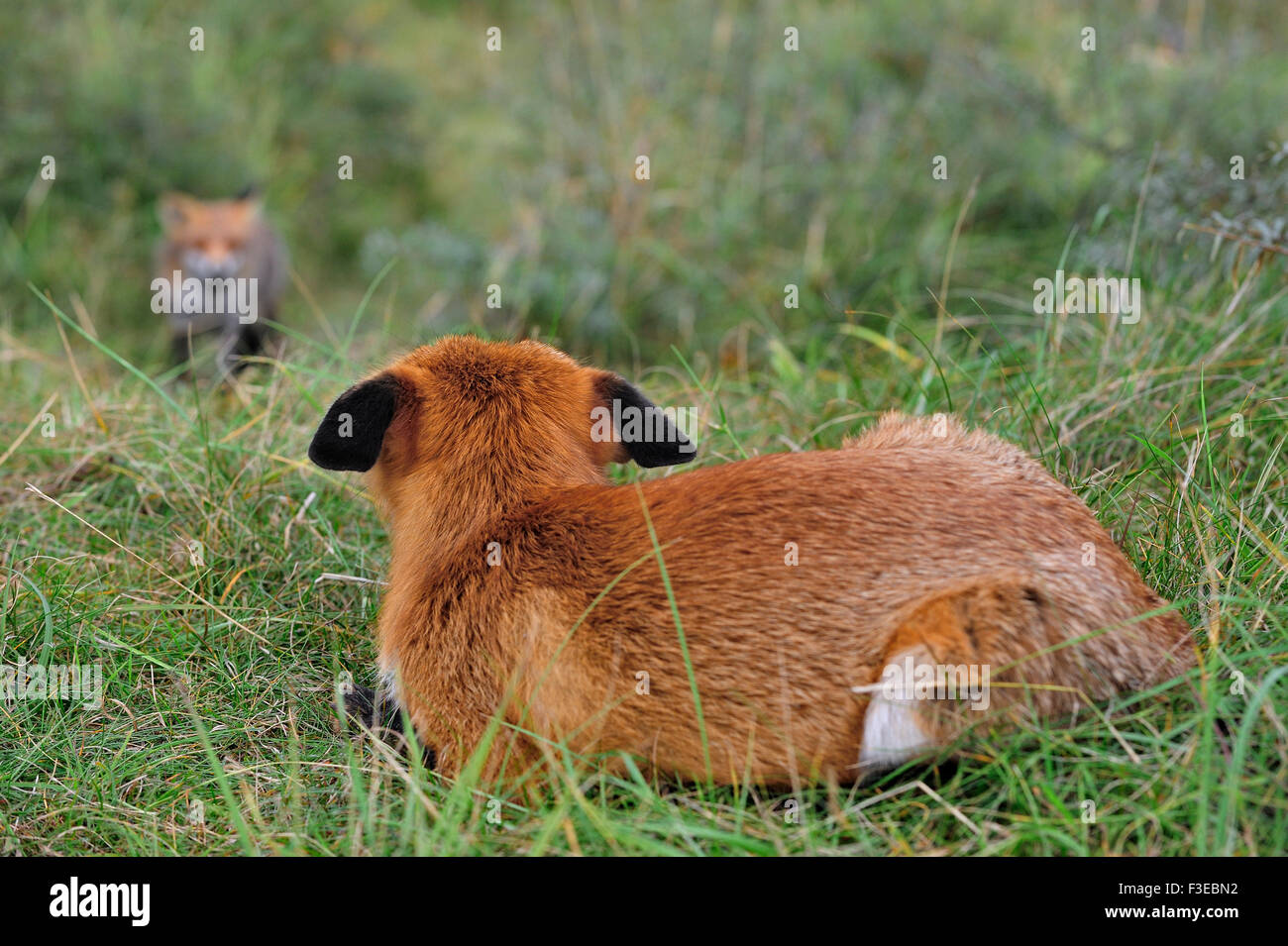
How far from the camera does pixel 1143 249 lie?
19.1ft

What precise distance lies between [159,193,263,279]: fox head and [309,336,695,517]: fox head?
5546mm

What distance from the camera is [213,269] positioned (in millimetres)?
8703

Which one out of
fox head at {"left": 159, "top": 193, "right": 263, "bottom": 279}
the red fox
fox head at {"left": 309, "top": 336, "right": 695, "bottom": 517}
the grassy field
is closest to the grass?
the grassy field

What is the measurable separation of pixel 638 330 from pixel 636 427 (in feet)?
13.8

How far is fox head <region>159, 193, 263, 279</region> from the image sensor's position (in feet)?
28.7

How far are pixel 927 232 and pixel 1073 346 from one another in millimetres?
1957

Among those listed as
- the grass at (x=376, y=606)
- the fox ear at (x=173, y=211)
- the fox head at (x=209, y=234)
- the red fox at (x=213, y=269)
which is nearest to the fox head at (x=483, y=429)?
the grass at (x=376, y=606)

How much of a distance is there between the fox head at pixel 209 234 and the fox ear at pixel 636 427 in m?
5.86

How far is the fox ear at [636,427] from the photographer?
12.1ft

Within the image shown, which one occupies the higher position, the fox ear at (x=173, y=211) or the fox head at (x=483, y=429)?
the fox ear at (x=173, y=211)

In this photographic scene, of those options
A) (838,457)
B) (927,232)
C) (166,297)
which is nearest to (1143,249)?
(927,232)

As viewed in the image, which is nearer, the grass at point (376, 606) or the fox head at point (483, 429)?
the grass at point (376, 606)

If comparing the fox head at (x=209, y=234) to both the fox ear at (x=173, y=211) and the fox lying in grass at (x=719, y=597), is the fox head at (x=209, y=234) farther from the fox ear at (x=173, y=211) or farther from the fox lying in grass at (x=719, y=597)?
the fox lying in grass at (x=719, y=597)
